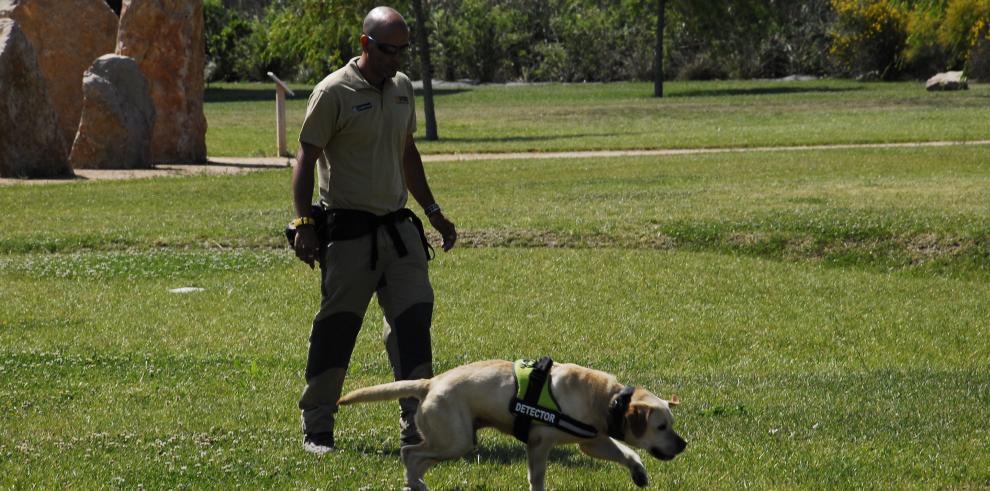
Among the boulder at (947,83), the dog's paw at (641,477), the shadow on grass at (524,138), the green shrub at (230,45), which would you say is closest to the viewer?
the dog's paw at (641,477)

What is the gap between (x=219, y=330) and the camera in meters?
11.2

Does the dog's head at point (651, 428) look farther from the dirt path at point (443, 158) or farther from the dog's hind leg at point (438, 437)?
the dirt path at point (443, 158)

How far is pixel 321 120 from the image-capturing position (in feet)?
22.2

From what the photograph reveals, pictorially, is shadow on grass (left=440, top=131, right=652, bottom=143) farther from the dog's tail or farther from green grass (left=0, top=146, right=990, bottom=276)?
the dog's tail

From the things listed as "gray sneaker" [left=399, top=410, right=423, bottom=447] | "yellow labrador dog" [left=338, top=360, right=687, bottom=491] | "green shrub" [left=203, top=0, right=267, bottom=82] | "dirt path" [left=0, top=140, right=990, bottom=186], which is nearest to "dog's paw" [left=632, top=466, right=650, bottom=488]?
"yellow labrador dog" [left=338, top=360, right=687, bottom=491]

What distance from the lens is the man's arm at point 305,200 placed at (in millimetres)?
6773

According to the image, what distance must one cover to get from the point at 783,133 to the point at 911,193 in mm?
13163

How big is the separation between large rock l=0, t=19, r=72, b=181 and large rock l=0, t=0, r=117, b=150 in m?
2.72

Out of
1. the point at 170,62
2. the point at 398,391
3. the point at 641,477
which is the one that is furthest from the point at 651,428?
the point at 170,62

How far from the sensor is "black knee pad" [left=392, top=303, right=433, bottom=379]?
272 inches

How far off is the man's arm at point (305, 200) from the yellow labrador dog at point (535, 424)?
0.92m

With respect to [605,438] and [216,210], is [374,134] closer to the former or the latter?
[605,438]

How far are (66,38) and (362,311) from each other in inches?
892

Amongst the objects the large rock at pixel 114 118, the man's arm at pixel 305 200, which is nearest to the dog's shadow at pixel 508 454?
the man's arm at pixel 305 200
